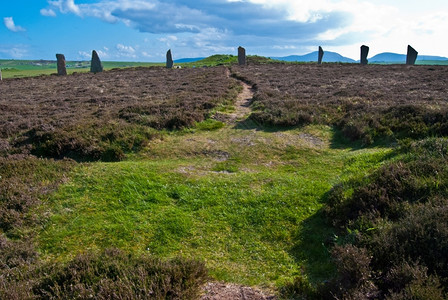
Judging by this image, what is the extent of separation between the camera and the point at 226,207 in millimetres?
7316

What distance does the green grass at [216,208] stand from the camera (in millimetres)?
5750

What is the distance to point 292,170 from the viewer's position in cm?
953

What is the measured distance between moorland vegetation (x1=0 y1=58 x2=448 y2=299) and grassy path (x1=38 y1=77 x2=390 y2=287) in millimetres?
35

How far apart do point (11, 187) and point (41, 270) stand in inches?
140

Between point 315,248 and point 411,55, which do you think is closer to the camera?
point 315,248

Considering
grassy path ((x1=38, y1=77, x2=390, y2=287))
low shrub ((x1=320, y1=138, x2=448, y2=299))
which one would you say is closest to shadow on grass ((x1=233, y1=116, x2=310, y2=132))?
Answer: grassy path ((x1=38, y1=77, x2=390, y2=287))

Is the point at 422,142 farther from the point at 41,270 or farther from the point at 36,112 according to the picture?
the point at 36,112

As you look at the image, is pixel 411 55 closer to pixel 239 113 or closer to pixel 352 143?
pixel 239 113

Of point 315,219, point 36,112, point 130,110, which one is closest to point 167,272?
point 315,219

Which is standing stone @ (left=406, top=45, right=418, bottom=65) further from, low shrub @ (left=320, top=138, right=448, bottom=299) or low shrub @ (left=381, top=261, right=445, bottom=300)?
low shrub @ (left=381, top=261, right=445, bottom=300)

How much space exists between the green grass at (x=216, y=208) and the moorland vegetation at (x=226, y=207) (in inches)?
1.4

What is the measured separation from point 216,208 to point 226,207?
24cm

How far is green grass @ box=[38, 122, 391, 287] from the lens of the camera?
226 inches

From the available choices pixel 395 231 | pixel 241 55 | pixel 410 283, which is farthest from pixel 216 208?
pixel 241 55
